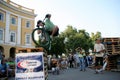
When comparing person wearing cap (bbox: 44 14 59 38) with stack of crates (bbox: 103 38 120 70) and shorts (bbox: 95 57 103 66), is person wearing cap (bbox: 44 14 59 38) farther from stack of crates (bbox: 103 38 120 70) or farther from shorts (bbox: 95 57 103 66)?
stack of crates (bbox: 103 38 120 70)

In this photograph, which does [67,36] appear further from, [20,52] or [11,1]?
[20,52]

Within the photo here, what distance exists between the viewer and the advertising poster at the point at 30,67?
6.77m

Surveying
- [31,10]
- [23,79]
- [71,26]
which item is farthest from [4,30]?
[71,26]

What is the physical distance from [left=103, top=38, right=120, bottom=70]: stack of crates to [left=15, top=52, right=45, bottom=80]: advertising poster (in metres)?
10.1

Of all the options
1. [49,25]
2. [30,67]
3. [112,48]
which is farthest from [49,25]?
[112,48]

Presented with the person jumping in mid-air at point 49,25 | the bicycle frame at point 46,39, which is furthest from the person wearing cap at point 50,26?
the bicycle frame at point 46,39

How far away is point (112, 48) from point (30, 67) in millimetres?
11419

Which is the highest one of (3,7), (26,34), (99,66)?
(3,7)

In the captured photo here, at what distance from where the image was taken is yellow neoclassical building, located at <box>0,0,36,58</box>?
3847 cm

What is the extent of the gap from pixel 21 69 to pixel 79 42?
68.7 meters

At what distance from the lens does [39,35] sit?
30.2 feet

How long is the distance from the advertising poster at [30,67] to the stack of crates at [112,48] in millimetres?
10147

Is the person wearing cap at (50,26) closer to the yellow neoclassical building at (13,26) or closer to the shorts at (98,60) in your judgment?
the shorts at (98,60)

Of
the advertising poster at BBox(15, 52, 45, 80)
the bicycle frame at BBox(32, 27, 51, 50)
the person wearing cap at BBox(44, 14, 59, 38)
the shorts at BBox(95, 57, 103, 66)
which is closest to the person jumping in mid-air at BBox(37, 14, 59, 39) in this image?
the person wearing cap at BBox(44, 14, 59, 38)
